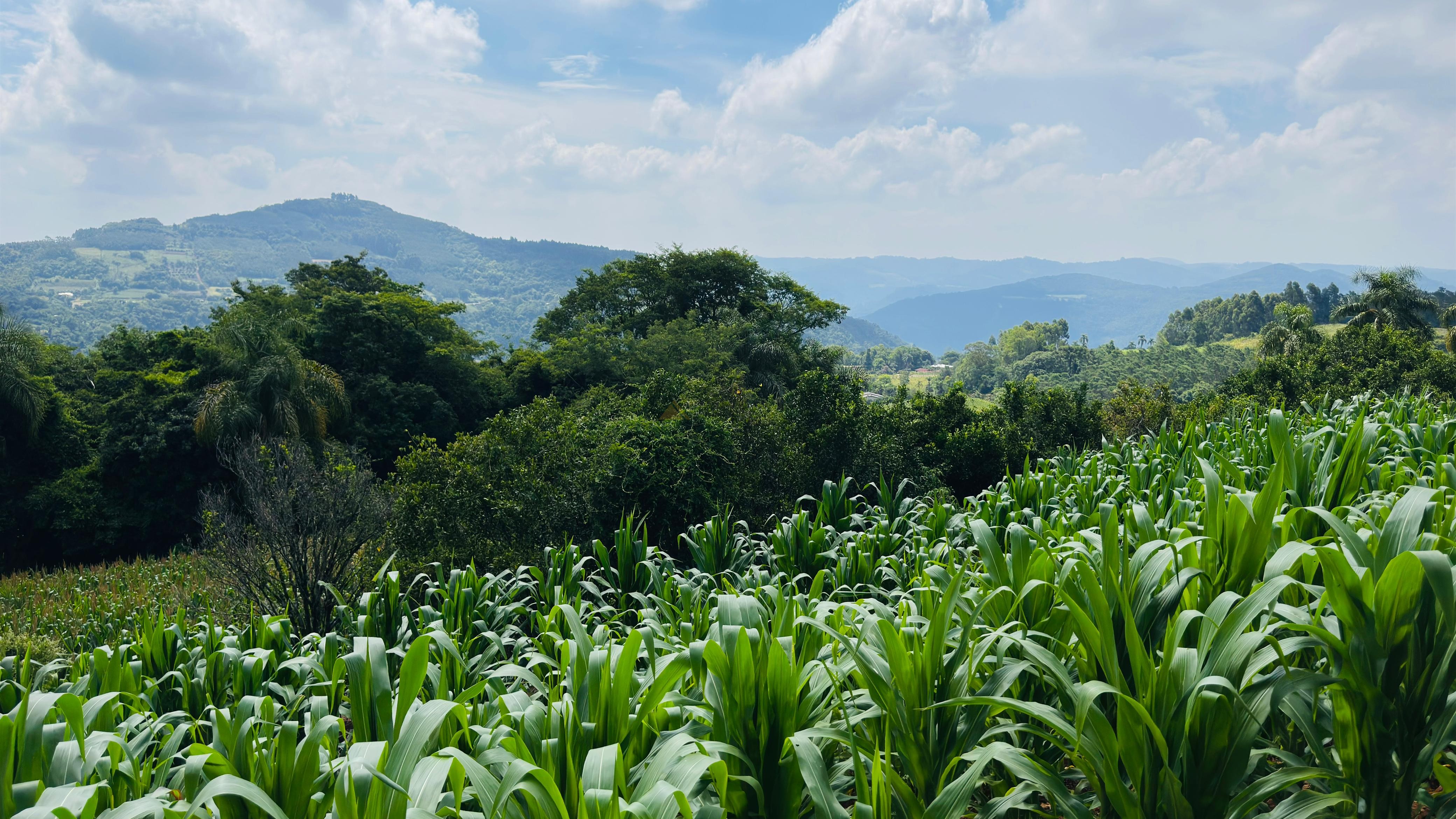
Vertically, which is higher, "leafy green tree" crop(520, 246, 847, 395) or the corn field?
"leafy green tree" crop(520, 246, 847, 395)

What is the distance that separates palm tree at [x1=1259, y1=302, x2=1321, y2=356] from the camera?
26031mm

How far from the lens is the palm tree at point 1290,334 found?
2603 cm

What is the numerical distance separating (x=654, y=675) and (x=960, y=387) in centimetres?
1235

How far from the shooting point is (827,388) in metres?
11.4

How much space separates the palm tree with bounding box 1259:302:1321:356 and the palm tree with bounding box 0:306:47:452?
1423 inches

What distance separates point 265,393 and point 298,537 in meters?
11.3

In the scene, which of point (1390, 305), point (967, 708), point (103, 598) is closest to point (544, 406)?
point (103, 598)

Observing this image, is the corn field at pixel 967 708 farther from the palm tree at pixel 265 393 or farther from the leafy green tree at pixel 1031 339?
the leafy green tree at pixel 1031 339

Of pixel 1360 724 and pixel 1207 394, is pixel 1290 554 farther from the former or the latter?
pixel 1207 394

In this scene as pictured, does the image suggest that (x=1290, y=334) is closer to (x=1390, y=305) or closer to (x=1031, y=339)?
(x=1390, y=305)

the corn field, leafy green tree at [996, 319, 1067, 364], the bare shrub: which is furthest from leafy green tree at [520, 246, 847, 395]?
leafy green tree at [996, 319, 1067, 364]

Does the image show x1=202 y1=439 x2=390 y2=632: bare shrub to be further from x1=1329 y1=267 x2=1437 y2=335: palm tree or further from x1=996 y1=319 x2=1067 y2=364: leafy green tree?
x1=996 y1=319 x2=1067 y2=364: leafy green tree

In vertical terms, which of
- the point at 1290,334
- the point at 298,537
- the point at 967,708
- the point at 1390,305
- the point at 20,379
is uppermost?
the point at 1390,305

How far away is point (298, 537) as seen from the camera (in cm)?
778
